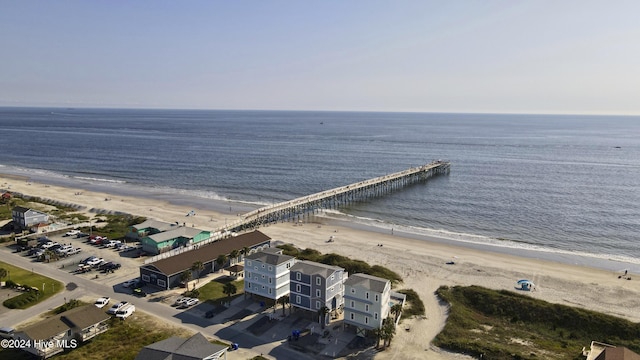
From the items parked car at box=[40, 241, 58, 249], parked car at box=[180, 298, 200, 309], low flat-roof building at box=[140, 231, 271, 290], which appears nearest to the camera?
parked car at box=[180, 298, 200, 309]

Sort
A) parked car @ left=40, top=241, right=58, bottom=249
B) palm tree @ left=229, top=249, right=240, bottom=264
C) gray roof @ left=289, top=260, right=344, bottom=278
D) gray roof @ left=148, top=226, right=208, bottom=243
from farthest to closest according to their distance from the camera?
gray roof @ left=148, top=226, right=208, bottom=243
parked car @ left=40, top=241, right=58, bottom=249
palm tree @ left=229, top=249, right=240, bottom=264
gray roof @ left=289, top=260, right=344, bottom=278

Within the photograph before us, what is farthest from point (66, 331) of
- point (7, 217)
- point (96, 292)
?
point (7, 217)

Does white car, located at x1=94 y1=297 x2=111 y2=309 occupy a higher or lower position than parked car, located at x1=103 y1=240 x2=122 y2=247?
lower

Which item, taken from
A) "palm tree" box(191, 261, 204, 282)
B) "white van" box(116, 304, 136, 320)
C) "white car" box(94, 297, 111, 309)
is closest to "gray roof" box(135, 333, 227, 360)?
"white van" box(116, 304, 136, 320)

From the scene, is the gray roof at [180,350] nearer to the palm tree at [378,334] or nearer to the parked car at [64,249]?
the palm tree at [378,334]

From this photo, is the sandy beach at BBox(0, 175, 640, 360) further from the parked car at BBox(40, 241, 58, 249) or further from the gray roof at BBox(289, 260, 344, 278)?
the parked car at BBox(40, 241, 58, 249)

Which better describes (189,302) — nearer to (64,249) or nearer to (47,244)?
(64,249)

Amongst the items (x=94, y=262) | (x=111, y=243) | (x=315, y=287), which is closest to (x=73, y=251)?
(x=111, y=243)
